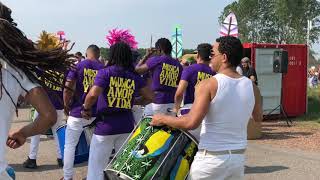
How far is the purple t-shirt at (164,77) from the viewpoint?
7570 mm

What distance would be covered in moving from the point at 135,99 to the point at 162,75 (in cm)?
185

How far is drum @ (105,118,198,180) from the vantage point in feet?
12.5

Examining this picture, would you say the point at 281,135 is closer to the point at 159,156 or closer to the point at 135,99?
the point at 135,99

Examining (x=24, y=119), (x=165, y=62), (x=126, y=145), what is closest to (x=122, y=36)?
(x=165, y=62)

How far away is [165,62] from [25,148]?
336cm

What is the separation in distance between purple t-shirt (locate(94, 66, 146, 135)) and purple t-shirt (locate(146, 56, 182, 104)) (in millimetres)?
2195

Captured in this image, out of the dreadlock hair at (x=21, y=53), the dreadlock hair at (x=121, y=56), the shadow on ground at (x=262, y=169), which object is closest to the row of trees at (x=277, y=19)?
the shadow on ground at (x=262, y=169)

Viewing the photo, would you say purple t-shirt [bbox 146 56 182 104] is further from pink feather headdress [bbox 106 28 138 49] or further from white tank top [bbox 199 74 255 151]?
white tank top [bbox 199 74 255 151]

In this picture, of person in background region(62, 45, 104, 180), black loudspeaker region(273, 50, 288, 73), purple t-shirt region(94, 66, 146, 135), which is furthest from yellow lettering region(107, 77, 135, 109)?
black loudspeaker region(273, 50, 288, 73)

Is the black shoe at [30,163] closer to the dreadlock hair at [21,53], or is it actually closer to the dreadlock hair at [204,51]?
the dreadlock hair at [204,51]

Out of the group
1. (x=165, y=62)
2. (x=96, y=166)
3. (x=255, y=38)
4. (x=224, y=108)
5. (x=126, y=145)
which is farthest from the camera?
(x=255, y=38)

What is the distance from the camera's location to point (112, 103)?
207 inches

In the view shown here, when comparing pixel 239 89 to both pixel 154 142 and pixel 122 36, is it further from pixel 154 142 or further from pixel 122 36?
pixel 122 36

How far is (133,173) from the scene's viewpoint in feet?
12.8
